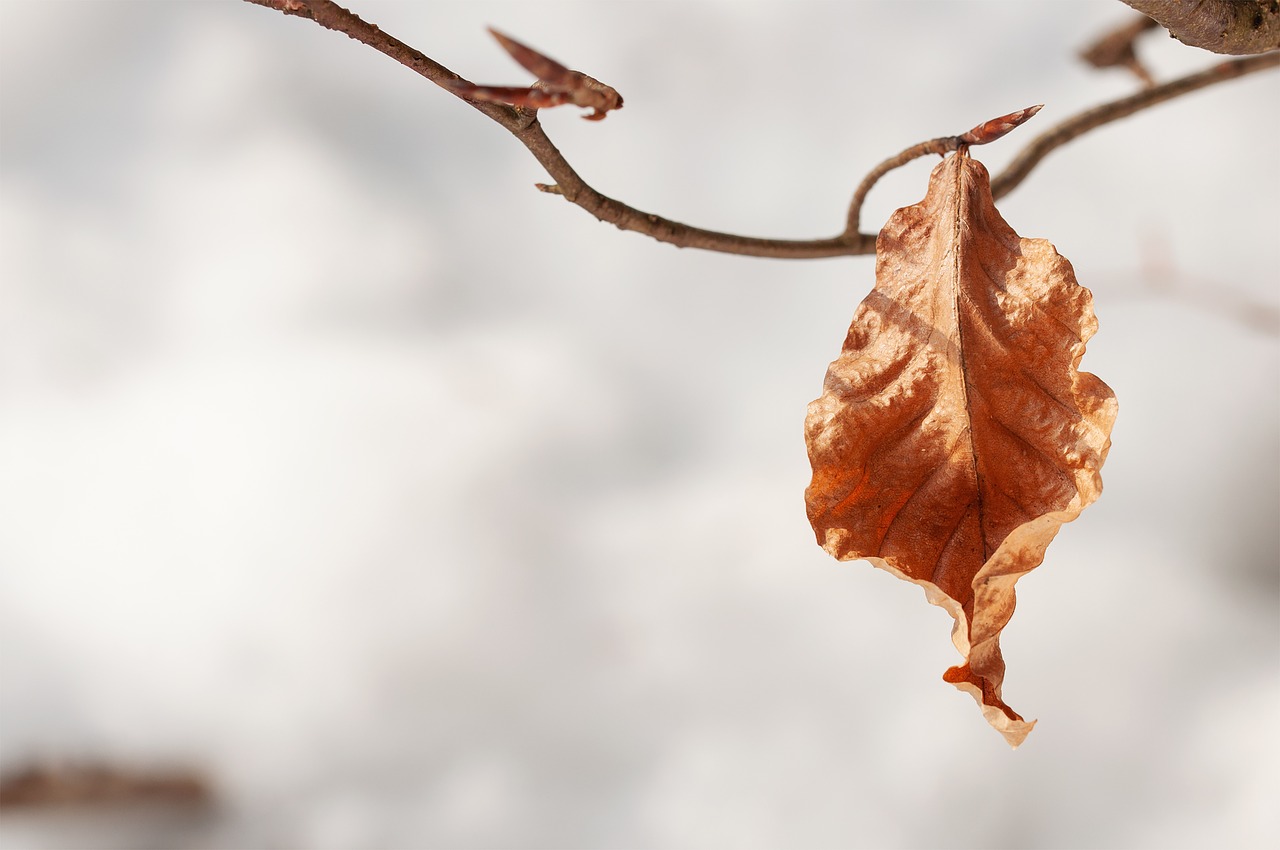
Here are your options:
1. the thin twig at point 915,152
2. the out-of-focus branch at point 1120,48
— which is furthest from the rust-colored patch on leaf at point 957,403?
the out-of-focus branch at point 1120,48

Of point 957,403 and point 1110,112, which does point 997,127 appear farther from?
point 1110,112

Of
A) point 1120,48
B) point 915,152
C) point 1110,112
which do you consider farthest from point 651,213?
point 1120,48

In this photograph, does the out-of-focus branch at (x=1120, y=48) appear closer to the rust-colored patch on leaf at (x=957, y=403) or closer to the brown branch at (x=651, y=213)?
the brown branch at (x=651, y=213)

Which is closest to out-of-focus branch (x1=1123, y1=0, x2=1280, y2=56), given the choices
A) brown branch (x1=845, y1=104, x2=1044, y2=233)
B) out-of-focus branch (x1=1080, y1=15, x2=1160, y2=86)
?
brown branch (x1=845, y1=104, x2=1044, y2=233)

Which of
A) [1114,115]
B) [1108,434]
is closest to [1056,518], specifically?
[1108,434]

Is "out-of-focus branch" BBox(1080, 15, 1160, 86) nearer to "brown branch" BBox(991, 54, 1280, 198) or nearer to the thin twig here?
"brown branch" BBox(991, 54, 1280, 198)

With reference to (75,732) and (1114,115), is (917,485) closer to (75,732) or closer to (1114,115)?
(1114,115)
